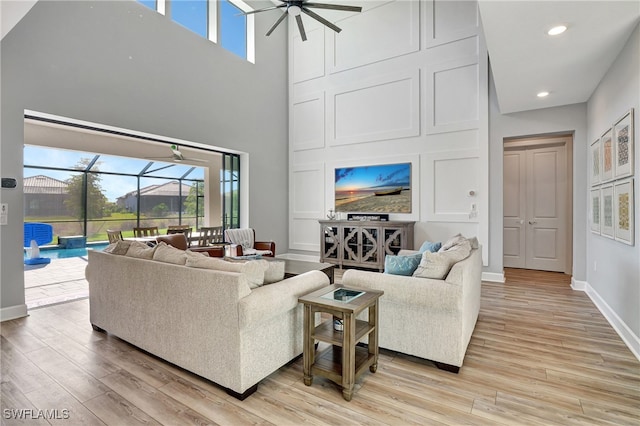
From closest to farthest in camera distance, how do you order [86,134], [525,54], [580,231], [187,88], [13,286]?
1. [525,54]
2. [13,286]
3. [580,231]
4. [187,88]
5. [86,134]

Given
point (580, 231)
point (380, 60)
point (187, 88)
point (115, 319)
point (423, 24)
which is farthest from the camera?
point (380, 60)

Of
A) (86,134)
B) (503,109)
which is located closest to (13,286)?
(86,134)

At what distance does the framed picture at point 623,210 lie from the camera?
2744 millimetres

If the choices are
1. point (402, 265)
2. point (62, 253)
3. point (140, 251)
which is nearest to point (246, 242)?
point (140, 251)

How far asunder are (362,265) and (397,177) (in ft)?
5.73

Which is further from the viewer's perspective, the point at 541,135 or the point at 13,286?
the point at 541,135

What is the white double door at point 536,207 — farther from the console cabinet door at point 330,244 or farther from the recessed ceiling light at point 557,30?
the recessed ceiling light at point 557,30

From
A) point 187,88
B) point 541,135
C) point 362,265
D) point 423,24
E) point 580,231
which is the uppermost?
point 423,24

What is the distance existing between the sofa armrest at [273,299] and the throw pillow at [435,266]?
2.76 ft

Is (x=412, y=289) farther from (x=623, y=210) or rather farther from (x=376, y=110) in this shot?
(x=376, y=110)

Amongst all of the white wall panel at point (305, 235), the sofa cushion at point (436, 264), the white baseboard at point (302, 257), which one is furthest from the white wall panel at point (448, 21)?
the white baseboard at point (302, 257)

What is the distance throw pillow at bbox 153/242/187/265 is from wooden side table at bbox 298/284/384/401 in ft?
3.16

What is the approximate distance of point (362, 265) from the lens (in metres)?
5.70

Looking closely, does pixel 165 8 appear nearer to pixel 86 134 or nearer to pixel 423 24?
pixel 86 134
